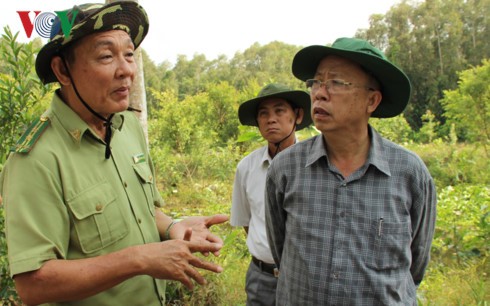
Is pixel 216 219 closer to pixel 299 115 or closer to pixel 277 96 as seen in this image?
pixel 277 96

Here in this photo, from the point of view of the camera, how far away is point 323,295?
1.60m

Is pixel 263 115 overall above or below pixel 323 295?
above

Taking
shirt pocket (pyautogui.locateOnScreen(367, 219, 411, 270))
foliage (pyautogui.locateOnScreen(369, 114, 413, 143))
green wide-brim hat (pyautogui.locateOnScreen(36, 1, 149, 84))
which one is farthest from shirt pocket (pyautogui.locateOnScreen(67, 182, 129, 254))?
foliage (pyautogui.locateOnScreen(369, 114, 413, 143))

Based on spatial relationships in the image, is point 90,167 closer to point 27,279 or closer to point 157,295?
point 27,279

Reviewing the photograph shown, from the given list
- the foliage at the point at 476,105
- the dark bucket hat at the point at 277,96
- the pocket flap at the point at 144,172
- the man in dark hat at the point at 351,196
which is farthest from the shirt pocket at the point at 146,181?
the foliage at the point at 476,105

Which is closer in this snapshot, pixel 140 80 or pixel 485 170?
pixel 140 80

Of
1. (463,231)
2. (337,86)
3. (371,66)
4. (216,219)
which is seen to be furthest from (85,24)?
(463,231)

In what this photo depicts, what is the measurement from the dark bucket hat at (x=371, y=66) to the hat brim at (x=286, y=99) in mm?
699

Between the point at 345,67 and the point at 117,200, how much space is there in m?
1.11

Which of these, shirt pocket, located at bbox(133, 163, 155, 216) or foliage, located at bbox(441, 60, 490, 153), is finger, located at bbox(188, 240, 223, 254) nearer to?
shirt pocket, located at bbox(133, 163, 155, 216)

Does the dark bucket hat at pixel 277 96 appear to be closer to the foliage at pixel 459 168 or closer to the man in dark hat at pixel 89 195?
the man in dark hat at pixel 89 195

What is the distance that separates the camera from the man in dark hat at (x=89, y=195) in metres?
1.24

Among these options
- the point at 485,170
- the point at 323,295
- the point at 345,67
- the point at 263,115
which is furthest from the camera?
the point at 485,170

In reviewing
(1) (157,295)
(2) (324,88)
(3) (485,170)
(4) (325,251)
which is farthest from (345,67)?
(3) (485,170)
